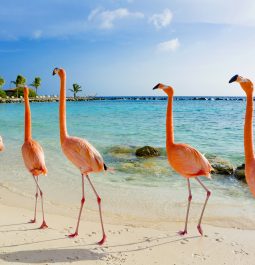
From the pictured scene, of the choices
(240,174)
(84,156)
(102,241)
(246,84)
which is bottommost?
(240,174)

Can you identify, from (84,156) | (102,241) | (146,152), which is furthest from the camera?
(146,152)

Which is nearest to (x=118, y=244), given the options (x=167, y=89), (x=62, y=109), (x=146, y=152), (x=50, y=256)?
(x=50, y=256)

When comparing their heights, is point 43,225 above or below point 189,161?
below

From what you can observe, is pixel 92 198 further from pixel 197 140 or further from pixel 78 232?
pixel 197 140

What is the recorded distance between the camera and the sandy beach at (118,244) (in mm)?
4316

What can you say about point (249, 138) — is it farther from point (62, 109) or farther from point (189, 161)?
point (62, 109)

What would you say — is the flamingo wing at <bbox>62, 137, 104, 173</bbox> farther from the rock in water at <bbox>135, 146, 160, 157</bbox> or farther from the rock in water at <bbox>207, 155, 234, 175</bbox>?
the rock in water at <bbox>135, 146, 160, 157</bbox>

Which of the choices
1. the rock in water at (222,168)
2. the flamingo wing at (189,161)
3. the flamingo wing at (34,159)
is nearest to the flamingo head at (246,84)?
the flamingo wing at (189,161)

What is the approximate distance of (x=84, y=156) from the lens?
16.5ft

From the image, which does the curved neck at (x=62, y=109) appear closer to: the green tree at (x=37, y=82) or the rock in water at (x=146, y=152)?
the rock in water at (x=146, y=152)

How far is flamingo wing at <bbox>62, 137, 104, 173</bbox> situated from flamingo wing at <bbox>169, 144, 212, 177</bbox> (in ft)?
3.74

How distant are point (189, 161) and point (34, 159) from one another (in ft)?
7.79

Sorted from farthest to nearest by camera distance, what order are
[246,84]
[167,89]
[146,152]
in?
[146,152] < [167,89] < [246,84]

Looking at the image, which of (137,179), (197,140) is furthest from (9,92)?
(137,179)
